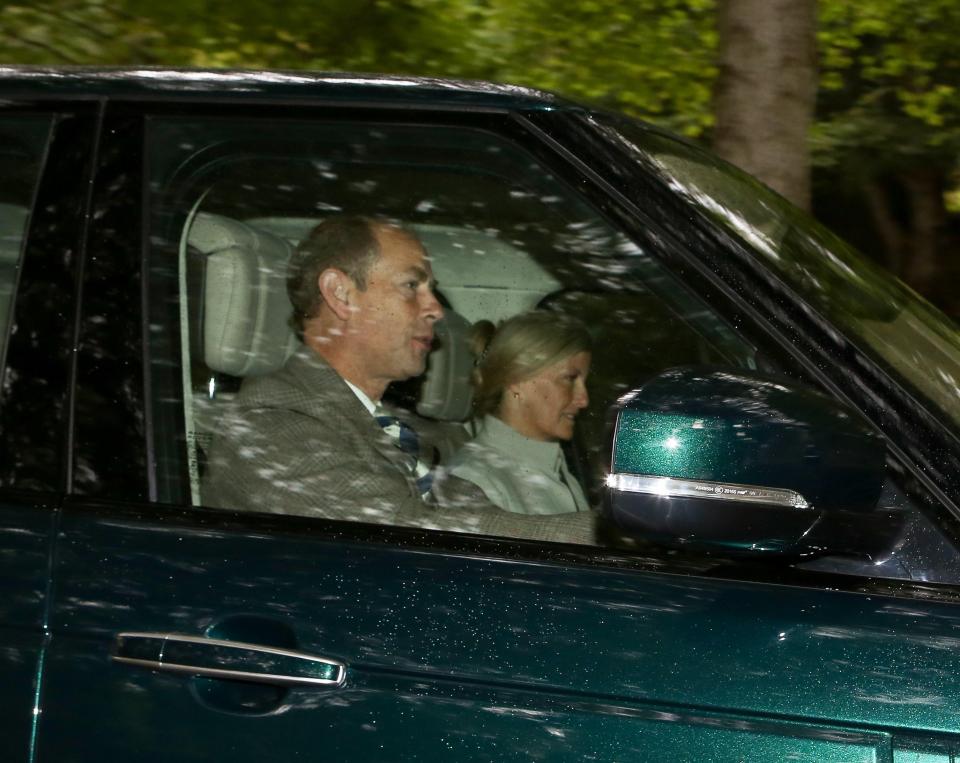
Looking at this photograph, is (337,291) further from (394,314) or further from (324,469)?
(324,469)

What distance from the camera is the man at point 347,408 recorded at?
81.4 inches

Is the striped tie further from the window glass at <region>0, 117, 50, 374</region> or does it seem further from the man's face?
the window glass at <region>0, 117, 50, 374</region>

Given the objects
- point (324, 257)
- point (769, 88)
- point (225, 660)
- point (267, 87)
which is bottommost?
point (225, 660)

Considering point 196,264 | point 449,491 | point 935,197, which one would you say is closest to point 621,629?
point 449,491

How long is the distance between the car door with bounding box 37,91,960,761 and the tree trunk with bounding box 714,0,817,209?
2.89m

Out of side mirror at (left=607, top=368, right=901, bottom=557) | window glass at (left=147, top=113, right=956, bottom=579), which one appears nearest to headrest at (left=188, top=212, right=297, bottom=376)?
window glass at (left=147, top=113, right=956, bottom=579)

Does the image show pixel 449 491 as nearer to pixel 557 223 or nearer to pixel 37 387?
pixel 557 223

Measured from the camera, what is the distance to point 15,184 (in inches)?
88.3

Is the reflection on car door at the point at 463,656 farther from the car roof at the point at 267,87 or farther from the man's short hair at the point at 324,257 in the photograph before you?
the car roof at the point at 267,87

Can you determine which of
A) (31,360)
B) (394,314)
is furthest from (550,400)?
(31,360)

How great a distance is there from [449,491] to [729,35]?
3.25 m

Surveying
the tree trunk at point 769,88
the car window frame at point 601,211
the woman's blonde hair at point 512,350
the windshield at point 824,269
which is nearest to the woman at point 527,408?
the woman's blonde hair at point 512,350

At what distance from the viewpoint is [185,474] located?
6.95 feet

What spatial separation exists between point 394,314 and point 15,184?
1.98 ft
